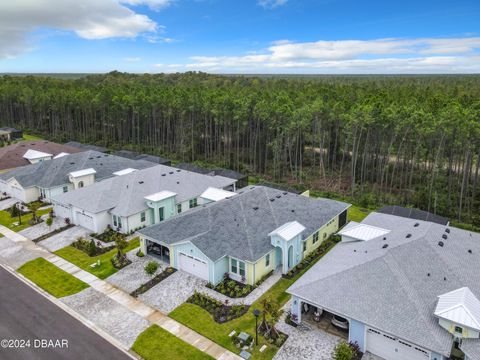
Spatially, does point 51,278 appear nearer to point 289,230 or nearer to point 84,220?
point 84,220

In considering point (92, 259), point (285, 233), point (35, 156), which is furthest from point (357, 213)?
point (35, 156)

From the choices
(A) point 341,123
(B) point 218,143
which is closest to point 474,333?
(A) point 341,123

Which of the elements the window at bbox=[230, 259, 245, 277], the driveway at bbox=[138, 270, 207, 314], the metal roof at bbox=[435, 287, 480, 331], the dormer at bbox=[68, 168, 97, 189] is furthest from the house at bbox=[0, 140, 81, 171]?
the metal roof at bbox=[435, 287, 480, 331]

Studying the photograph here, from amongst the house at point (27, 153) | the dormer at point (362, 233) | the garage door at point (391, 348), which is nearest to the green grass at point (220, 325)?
the garage door at point (391, 348)

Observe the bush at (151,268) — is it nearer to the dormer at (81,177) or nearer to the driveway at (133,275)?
the driveway at (133,275)

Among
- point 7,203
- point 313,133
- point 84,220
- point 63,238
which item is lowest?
point 63,238

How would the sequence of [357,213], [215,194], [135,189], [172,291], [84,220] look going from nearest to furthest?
[172,291] < [84,220] < [135,189] < [215,194] < [357,213]

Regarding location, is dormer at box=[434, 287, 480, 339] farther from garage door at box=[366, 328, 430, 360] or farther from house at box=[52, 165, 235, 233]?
house at box=[52, 165, 235, 233]

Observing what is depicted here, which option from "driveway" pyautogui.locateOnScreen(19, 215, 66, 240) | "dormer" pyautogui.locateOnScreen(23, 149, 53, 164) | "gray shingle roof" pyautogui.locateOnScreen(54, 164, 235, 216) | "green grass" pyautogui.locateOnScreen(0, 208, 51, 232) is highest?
"dormer" pyautogui.locateOnScreen(23, 149, 53, 164)
